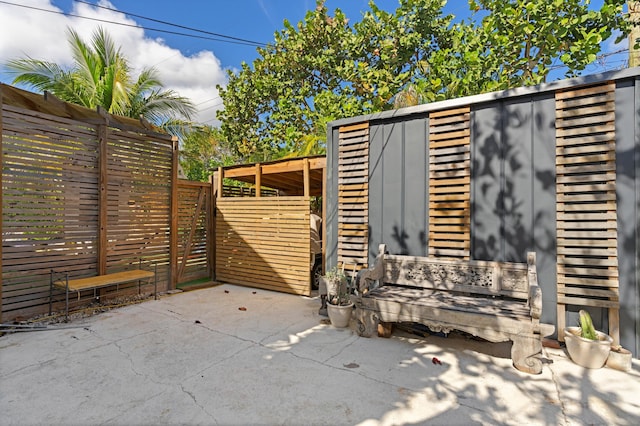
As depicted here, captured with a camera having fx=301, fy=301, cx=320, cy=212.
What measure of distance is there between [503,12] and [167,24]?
9.09m

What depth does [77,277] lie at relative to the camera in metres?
4.72

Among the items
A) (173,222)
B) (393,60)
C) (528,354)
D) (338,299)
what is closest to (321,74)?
(393,60)

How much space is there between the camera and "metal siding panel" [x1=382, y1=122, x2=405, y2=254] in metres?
4.39

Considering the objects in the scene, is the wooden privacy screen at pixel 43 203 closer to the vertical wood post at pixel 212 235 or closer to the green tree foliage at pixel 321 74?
the vertical wood post at pixel 212 235

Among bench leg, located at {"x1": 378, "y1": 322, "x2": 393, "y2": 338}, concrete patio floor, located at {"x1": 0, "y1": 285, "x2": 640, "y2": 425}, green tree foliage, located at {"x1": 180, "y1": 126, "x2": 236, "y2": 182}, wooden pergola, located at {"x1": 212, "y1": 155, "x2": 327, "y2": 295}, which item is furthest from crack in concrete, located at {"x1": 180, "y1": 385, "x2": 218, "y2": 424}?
green tree foliage, located at {"x1": 180, "y1": 126, "x2": 236, "y2": 182}

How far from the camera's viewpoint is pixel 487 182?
3.82 m

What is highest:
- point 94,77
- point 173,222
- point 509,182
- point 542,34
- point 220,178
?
point 542,34

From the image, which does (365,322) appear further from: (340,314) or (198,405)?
(198,405)

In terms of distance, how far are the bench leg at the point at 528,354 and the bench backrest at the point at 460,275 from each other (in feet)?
2.36

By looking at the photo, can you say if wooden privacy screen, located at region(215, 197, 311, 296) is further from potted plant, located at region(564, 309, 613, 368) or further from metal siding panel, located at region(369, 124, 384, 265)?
potted plant, located at region(564, 309, 613, 368)

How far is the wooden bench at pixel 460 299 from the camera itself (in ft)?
9.36

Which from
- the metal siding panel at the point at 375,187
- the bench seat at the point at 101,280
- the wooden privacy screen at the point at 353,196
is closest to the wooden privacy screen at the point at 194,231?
the bench seat at the point at 101,280

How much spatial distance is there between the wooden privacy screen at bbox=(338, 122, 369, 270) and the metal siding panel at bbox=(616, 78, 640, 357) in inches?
112

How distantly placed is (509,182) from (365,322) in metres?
2.46
